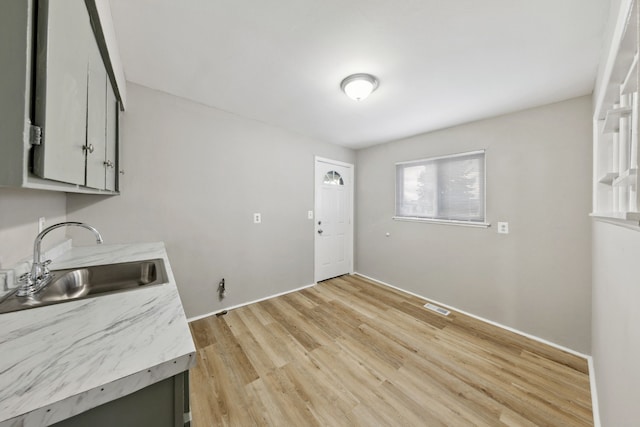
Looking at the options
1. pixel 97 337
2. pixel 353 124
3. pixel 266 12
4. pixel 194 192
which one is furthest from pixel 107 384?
pixel 353 124

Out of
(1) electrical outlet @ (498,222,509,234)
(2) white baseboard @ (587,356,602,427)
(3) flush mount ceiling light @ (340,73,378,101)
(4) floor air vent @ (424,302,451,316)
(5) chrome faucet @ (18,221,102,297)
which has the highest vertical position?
(3) flush mount ceiling light @ (340,73,378,101)

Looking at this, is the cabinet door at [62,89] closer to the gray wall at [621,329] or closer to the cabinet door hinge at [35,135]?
the cabinet door hinge at [35,135]

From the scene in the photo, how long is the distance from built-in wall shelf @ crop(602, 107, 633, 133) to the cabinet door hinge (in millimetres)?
2051

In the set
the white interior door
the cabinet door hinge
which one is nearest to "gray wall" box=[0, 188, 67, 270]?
the cabinet door hinge

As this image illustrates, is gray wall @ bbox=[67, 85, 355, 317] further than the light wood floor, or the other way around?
gray wall @ bbox=[67, 85, 355, 317]

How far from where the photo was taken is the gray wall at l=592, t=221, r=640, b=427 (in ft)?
2.44

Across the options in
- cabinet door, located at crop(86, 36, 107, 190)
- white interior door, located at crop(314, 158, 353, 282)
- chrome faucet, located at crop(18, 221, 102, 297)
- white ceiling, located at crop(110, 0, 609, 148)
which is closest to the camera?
chrome faucet, located at crop(18, 221, 102, 297)

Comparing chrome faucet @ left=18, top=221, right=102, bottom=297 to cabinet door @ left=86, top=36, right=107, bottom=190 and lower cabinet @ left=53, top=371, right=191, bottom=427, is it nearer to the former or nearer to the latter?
cabinet door @ left=86, top=36, right=107, bottom=190

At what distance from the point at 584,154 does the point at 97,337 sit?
3422 mm

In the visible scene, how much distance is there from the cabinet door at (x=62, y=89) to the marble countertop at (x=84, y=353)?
493mm

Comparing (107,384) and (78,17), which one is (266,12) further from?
(107,384)

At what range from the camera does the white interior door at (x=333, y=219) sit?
11.9ft

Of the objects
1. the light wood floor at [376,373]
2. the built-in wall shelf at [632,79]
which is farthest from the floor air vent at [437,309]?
the built-in wall shelf at [632,79]

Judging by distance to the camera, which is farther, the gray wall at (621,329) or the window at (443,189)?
the window at (443,189)
